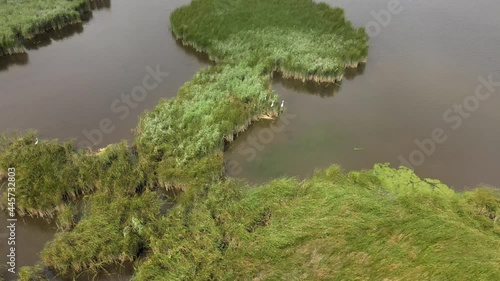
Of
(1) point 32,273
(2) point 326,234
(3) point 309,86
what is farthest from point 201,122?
(1) point 32,273

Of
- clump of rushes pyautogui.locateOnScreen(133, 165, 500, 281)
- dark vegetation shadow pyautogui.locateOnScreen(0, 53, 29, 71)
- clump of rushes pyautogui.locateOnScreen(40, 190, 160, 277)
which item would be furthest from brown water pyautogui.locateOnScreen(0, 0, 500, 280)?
clump of rushes pyautogui.locateOnScreen(133, 165, 500, 281)

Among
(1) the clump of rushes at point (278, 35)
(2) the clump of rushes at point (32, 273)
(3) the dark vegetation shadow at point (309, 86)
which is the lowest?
(2) the clump of rushes at point (32, 273)

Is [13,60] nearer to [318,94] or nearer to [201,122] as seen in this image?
[201,122]

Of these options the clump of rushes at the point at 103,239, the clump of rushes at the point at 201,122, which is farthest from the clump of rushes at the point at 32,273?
the clump of rushes at the point at 201,122

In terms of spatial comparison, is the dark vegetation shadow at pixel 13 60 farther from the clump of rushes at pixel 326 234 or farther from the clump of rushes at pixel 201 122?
the clump of rushes at pixel 326 234

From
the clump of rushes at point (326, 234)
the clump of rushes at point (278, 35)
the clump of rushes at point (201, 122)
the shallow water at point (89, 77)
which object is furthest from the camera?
the clump of rushes at point (278, 35)

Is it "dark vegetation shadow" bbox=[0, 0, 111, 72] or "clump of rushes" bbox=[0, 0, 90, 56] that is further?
"clump of rushes" bbox=[0, 0, 90, 56]

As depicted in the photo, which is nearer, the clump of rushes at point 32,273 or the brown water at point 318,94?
the clump of rushes at point 32,273

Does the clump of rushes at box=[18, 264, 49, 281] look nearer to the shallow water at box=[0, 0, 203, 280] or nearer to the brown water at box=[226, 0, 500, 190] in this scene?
the shallow water at box=[0, 0, 203, 280]
